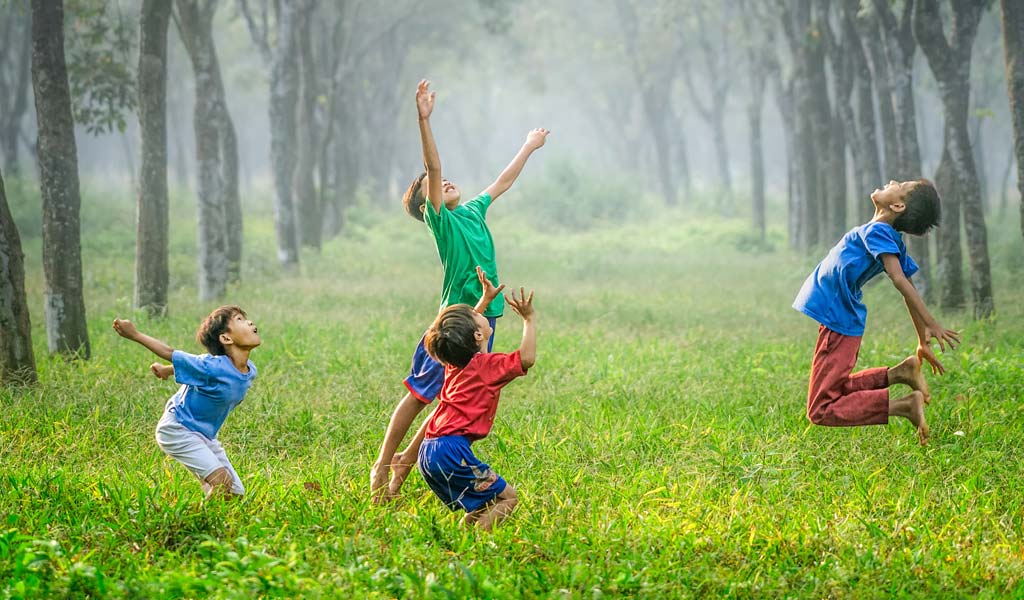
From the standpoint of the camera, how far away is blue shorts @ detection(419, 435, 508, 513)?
15.0 ft

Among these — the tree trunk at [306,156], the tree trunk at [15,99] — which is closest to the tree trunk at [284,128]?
the tree trunk at [306,156]

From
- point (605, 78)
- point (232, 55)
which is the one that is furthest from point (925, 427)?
point (605, 78)

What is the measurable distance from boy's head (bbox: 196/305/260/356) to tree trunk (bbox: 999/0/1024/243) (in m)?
8.75

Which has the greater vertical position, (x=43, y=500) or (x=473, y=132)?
(x=473, y=132)

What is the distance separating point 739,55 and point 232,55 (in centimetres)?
2019

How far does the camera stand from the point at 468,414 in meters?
4.66

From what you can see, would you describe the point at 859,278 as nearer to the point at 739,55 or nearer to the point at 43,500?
the point at 43,500

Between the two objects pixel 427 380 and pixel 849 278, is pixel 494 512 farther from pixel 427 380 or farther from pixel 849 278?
pixel 849 278

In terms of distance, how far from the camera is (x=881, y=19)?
1224 cm

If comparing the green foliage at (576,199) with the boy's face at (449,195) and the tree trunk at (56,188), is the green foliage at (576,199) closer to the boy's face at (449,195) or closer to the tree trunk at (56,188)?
the tree trunk at (56,188)

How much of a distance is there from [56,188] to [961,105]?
996 centimetres

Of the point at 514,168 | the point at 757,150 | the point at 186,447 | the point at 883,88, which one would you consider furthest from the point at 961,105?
the point at 757,150

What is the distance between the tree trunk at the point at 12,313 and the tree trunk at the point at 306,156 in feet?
43.0

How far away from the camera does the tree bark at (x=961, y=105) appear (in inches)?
432
